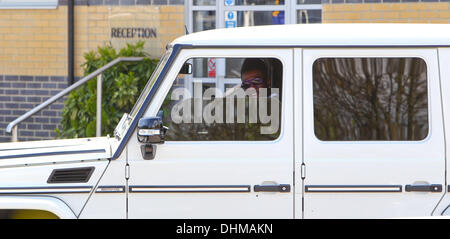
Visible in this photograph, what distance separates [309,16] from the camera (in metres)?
10.5

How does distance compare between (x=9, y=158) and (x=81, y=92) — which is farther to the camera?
(x=81, y=92)

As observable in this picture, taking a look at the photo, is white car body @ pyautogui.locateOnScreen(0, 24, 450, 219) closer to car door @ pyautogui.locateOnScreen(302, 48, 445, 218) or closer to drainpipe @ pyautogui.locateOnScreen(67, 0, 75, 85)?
car door @ pyautogui.locateOnScreen(302, 48, 445, 218)

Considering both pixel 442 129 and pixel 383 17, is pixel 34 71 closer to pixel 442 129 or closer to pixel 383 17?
pixel 383 17

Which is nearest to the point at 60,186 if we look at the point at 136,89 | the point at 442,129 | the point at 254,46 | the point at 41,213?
the point at 41,213

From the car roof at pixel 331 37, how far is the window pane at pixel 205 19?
6.40 metres

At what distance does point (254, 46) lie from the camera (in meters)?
4.26

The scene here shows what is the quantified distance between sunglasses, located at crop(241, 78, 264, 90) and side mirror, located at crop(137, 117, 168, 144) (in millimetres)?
575

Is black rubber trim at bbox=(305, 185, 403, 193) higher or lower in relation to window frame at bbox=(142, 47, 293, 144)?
lower

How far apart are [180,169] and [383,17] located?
631 centimetres

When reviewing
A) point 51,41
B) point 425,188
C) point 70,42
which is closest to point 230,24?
point 70,42

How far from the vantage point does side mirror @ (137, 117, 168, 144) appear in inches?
162

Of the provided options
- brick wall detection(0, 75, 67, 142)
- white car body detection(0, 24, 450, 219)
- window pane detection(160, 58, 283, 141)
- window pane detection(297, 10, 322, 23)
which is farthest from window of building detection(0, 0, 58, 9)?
window pane detection(160, 58, 283, 141)

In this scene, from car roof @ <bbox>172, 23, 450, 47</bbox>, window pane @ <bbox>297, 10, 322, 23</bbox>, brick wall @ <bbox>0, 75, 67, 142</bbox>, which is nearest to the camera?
car roof @ <bbox>172, 23, 450, 47</bbox>

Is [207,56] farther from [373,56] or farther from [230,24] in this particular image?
[230,24]
